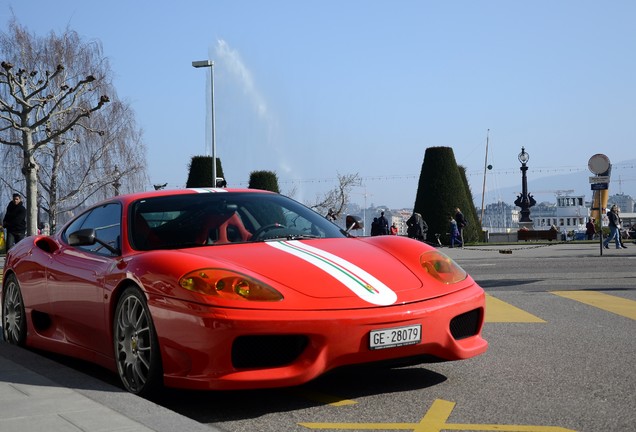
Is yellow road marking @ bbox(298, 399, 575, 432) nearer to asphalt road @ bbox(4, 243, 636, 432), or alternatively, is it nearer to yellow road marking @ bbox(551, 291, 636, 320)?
asphalt road @ bbox(4, 243, 636, 432)

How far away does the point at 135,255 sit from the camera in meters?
5.69

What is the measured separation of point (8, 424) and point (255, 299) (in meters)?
1.36

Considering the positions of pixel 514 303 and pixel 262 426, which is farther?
pixel 514 303

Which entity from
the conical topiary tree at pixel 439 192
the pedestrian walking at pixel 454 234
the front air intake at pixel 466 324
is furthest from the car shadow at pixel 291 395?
the conical topiary tree at pixel 439 192

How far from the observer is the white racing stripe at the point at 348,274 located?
5188mm

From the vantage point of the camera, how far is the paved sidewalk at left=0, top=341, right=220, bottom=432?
420 centimetres

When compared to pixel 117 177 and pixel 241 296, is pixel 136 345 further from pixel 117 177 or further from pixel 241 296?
pixel 117 177

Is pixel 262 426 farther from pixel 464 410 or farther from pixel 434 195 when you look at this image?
pixel 434 195

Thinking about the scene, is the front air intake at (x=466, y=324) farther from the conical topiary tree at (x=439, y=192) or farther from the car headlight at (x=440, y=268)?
the conical topiary tree at (x=439, y=192)

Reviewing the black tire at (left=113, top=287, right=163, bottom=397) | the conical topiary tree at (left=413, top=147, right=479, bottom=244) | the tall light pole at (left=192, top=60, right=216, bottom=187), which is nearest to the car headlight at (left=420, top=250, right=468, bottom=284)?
the black tire at (left=113, top=287, right=163, bottom=397)

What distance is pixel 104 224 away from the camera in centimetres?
655

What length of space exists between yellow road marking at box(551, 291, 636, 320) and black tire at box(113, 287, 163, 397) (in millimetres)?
5445

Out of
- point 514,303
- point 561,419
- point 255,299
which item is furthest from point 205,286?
point 514,303

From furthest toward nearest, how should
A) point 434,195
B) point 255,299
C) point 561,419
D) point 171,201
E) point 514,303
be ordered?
1. point 434,195
2. point 514,303
3. point 171,201
4. point 255,299
5. point 561,419
